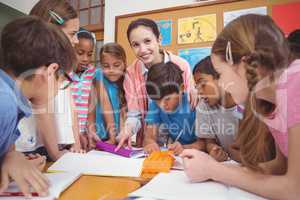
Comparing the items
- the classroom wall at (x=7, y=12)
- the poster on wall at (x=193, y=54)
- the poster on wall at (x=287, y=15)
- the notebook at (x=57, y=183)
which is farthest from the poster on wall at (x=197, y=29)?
the classroom wall at (x=7, y=12)

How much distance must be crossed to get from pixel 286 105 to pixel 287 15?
3.06ft

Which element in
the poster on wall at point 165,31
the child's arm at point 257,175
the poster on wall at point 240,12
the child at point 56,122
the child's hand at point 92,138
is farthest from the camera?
the poster on wall at point 165,31

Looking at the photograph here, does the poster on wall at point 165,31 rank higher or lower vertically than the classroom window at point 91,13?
lower

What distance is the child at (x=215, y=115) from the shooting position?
3.57ft

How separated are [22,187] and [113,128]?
0.77 meters

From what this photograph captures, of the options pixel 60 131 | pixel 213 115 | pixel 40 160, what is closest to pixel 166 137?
pixel 213 115

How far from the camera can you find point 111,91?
1.32 metres

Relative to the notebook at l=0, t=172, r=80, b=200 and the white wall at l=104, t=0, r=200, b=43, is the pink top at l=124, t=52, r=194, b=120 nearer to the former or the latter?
the white wall at l=104, t=0, r=200, b=43

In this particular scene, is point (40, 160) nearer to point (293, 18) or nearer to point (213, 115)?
point (213, 115)

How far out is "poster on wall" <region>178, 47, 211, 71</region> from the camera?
1.32m

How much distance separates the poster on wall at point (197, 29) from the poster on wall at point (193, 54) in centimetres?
5

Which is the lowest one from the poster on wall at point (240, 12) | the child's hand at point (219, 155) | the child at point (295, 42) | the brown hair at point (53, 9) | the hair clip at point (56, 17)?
the child's hand at point (219, 155)

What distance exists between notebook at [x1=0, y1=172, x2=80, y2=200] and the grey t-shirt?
656mm

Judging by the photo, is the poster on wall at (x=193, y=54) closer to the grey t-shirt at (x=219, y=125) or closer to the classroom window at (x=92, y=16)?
the grey t-shirt at (x=219, y=125)
